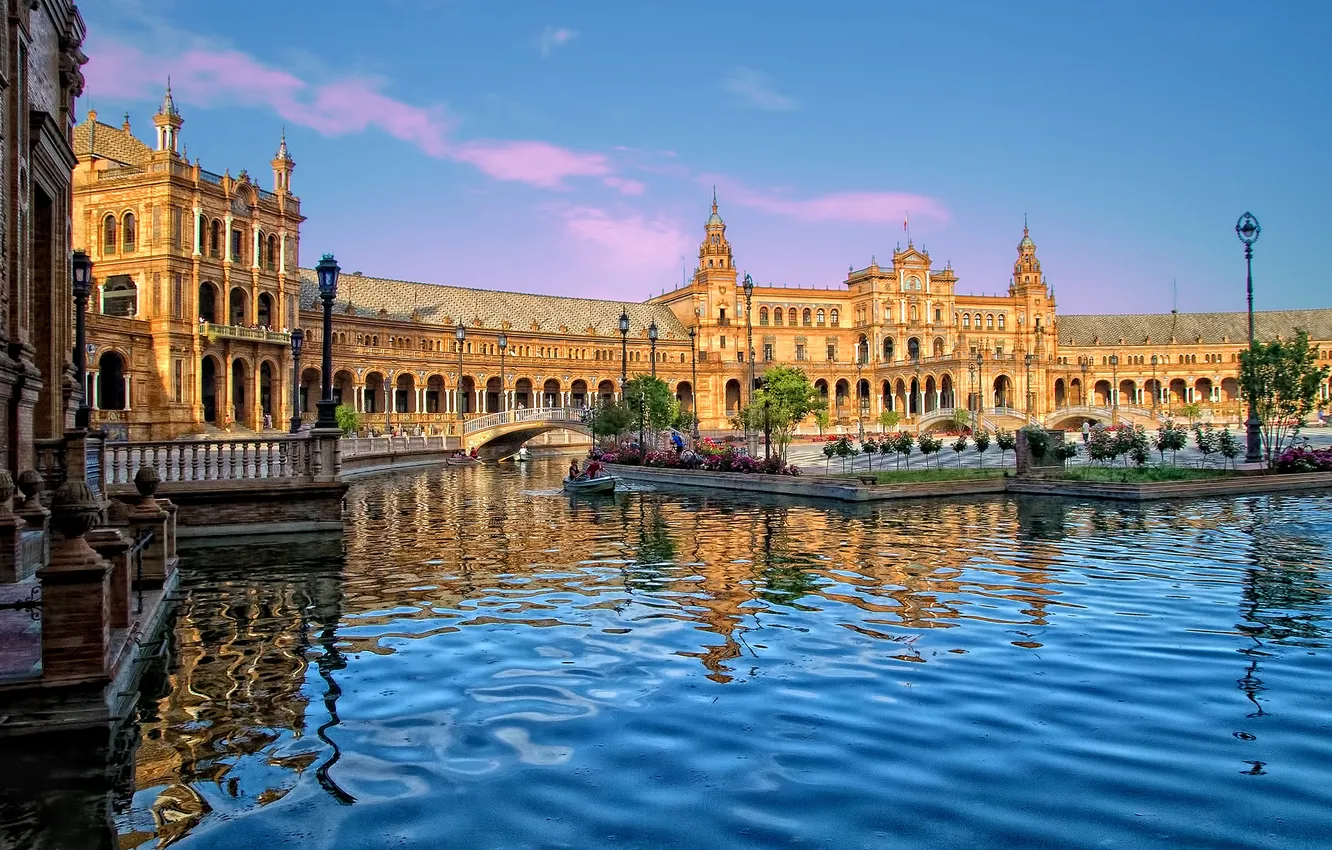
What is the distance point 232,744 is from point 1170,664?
7.55 metres

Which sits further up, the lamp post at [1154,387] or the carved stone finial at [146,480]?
the lamp post at [1154,387]

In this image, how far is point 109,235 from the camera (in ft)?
203

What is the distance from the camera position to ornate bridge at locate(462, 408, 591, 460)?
63750 millimetres

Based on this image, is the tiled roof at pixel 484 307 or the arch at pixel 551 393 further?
the arch at pixel 551 393

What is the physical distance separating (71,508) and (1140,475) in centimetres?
2871

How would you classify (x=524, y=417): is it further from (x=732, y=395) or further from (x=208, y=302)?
(x=732, y=395)

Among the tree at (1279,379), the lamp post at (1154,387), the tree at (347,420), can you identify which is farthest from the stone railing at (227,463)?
the lamp post at (1154,387)

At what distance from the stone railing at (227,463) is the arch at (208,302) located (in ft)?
162

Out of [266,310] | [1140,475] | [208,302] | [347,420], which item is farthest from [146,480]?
[266,310]

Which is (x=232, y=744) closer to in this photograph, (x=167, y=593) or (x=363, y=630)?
(x=363, y=630)

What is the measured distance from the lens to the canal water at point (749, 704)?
5.44m

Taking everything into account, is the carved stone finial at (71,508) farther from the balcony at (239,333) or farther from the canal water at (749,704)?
the balcony at (239,333)

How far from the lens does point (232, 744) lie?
6.74m

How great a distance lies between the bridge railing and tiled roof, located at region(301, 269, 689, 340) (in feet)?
69.4
